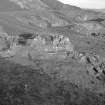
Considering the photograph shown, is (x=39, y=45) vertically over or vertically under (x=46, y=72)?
over

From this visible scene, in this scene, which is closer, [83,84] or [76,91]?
[76,91]

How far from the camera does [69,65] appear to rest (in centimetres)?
2883

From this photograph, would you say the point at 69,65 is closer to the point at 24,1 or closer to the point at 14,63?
the point at 14,63

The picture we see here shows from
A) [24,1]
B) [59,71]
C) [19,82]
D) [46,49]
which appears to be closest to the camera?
[19,82]

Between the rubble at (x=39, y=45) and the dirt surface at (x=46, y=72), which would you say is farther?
the rubble at (x=39, y=45)

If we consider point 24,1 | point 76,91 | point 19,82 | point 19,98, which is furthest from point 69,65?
point 24,1

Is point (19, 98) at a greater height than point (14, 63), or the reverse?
point (14, 63)

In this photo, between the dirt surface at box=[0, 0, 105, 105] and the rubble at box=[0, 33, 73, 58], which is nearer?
the dirt surface at box=[0, 0, 105, 105]

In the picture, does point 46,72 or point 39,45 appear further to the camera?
point 39,45

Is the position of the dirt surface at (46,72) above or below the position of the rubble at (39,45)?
below

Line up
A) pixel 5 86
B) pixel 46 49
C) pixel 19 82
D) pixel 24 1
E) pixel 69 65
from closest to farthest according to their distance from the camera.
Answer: pixel 5 86 → pixel 19 82 → pixel 69 65 → pixel 46 49 → pixel 24 1

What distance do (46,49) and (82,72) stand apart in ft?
35.7

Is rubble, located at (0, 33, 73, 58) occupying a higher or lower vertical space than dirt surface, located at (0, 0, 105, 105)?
higher

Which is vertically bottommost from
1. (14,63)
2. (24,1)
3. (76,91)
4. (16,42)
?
(76,91)
